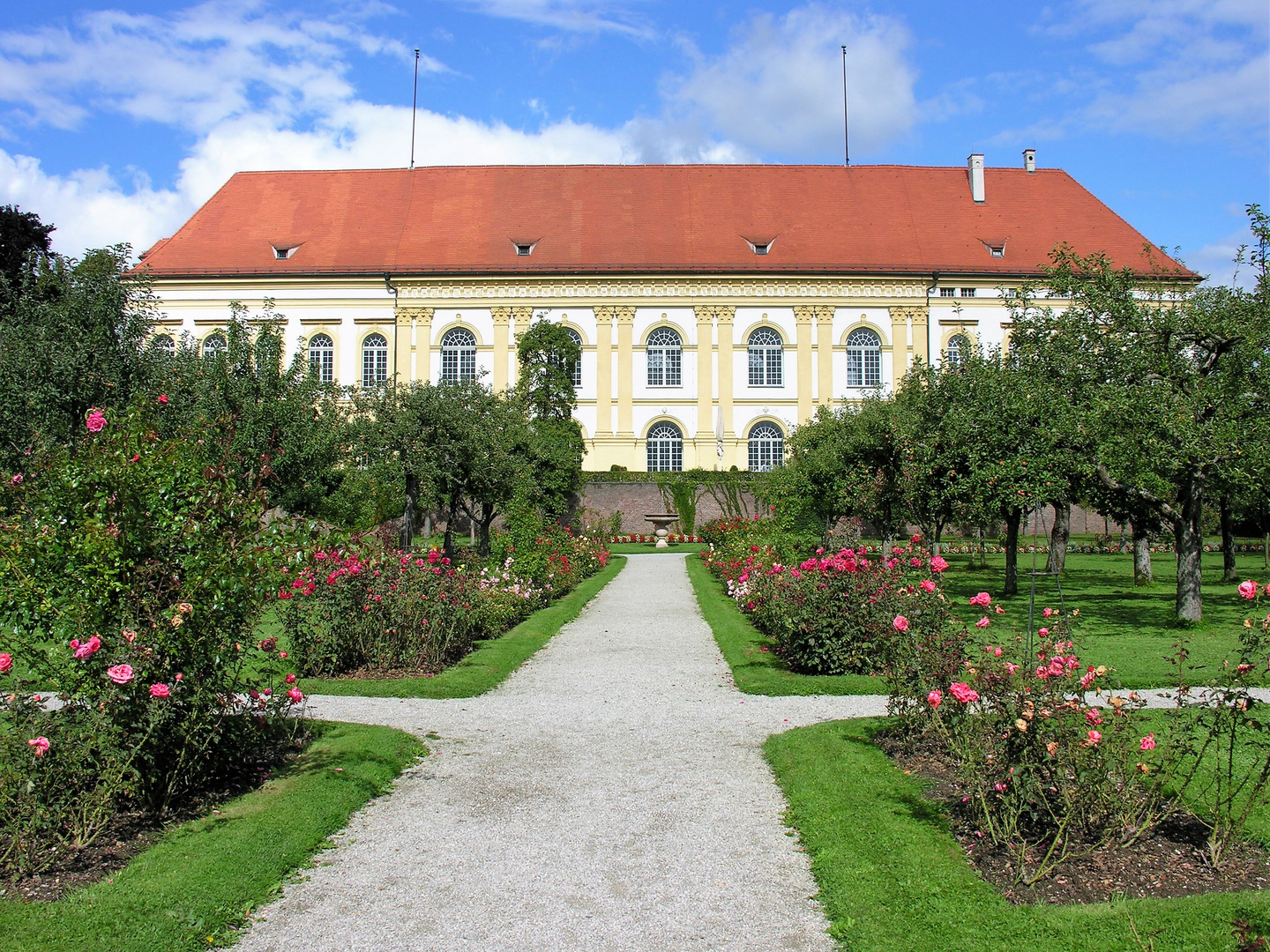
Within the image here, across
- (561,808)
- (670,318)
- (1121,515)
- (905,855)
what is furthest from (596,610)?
(670,318)

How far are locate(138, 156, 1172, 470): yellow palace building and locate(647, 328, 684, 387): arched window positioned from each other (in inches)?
2.7

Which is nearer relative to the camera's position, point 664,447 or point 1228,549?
point 1228,549

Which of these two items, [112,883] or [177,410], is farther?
[177,410]

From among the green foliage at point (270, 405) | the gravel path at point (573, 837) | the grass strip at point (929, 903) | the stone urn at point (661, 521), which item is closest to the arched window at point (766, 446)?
the stone urn at point (661, 521)

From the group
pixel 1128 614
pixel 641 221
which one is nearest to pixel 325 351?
pixel 641 221

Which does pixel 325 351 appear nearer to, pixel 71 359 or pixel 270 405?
pixel 270 405

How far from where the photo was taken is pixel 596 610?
53.5 feet

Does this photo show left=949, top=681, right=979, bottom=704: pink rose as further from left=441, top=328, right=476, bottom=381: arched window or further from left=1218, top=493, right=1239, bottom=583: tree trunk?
left=441, top=328, right=476, bottom=381: arched window

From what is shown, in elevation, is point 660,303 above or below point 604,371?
above

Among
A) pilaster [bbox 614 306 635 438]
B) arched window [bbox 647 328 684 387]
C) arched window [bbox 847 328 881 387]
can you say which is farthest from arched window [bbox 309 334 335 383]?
arched window [bbox 847 328 881 387]

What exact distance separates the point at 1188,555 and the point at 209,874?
45.5 ft

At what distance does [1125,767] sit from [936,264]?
40.7 metres

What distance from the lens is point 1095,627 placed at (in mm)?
13695

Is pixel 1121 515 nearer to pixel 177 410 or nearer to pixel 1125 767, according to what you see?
pixel 1125 767
